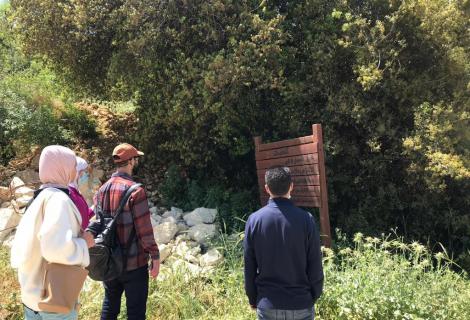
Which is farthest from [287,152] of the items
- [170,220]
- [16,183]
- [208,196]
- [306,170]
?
[16,183]

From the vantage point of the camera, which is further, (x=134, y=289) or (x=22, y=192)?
(x=22, y=192)

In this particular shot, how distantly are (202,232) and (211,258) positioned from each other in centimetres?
64

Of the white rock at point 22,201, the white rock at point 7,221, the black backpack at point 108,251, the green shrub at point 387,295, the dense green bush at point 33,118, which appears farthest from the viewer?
the dense green bush at point 33,118

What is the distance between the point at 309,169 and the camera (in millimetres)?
5156

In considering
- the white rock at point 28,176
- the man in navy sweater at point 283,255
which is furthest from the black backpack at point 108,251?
the white rock at point 28,176

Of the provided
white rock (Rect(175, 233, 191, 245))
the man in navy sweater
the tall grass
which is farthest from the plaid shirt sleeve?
white rock (Rect(175, 233, 191, 245))

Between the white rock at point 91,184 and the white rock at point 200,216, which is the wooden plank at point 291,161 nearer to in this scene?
the white rock at point 200,216

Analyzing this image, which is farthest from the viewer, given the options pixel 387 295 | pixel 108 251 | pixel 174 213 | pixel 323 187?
pixel 174 213

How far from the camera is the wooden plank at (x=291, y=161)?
5.10 m

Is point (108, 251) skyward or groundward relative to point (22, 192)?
groundward

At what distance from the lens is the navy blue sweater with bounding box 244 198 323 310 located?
8.94ft

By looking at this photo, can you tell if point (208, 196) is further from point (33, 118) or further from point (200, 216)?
point (33, 118)

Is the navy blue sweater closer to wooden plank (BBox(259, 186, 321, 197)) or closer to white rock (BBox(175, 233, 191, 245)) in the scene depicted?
wooden plank (BBox(259, 186, 321, 197))

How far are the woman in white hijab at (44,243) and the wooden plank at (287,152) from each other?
3.10 metres
